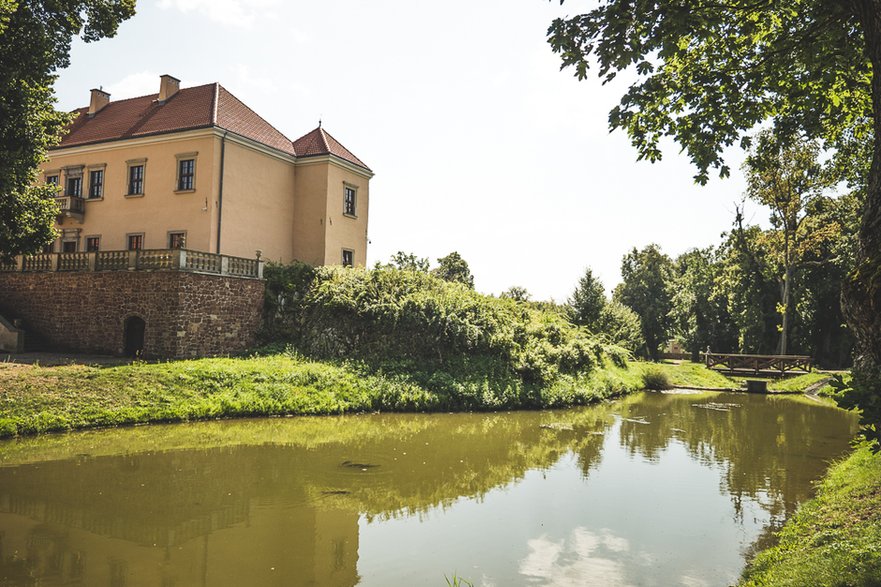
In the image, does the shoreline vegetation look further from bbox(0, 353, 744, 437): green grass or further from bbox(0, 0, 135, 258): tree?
bbox(0, 0, 135, 258): tree

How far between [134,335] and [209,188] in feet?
23.6

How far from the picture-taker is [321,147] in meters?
30.3

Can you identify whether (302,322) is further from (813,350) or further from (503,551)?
(813,350)

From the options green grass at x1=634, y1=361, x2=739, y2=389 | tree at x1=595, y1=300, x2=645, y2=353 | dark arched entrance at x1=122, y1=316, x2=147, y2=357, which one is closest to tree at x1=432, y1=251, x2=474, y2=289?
tree at x1=595, y1=300, x2=645, y2=353

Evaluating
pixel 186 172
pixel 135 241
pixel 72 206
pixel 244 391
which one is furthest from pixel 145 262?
pixel 72 206

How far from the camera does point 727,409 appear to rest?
24.3 metres

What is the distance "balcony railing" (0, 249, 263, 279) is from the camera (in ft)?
72.7

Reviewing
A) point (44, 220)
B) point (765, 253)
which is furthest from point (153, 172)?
point (765, 253)

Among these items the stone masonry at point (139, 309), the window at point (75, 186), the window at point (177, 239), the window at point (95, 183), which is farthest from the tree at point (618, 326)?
the window at point (75, 186)

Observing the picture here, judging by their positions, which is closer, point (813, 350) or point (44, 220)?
point (44, 220)

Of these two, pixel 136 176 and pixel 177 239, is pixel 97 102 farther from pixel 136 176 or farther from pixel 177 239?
pixel 177 239

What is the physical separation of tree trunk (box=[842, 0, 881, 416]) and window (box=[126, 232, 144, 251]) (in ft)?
93.4

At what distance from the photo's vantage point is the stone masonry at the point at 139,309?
2181 cm

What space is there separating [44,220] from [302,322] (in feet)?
32.7
